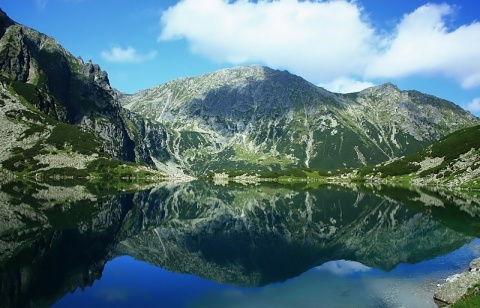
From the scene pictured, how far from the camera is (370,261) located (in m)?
50.3

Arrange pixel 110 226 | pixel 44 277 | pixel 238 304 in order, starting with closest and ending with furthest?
1. pixel 238 304
2. pixel 44 277
3. pixel 110 226

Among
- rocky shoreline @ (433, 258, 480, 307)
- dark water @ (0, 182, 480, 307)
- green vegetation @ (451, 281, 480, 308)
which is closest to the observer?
green vegetation @ (451, 281, 480, 308)

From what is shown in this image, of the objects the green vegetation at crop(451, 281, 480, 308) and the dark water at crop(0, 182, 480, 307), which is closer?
the green vegetation at crop(451, 281, 480, 308)

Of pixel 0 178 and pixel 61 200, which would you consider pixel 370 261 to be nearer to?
pixel 61 200

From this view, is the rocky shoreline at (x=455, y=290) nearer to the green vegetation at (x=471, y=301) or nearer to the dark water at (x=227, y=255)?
the dark water at (x=227, y=255)

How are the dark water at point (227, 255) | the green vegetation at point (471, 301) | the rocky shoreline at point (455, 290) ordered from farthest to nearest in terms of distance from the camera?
the dark water at point (227, 255) → the rocky shoreline at point (455, 290) → the green vegetation at point (471, 301)

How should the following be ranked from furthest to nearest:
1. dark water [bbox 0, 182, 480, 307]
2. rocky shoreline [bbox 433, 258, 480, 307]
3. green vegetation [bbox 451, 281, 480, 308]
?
dark water [bbox 0, 182, 480, 307], rocky shoreline [bbox 433, 258, 480, 307], green vegetation [bbox 451, 281, 480, 308]

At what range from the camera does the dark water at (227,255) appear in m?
35.2

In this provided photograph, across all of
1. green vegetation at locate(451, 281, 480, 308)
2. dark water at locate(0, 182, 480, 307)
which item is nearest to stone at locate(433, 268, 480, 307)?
dark water at locate(0, 182, 480, 307)

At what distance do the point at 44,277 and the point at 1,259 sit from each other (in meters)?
8.78

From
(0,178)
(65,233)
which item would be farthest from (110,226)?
(0,178)

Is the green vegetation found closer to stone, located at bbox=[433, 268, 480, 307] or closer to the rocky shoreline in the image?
the rocky shoreline

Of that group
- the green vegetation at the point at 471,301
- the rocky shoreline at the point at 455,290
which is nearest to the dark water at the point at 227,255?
the rocky shoreline at the point at 455,290

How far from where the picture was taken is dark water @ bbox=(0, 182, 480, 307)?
35250mm
